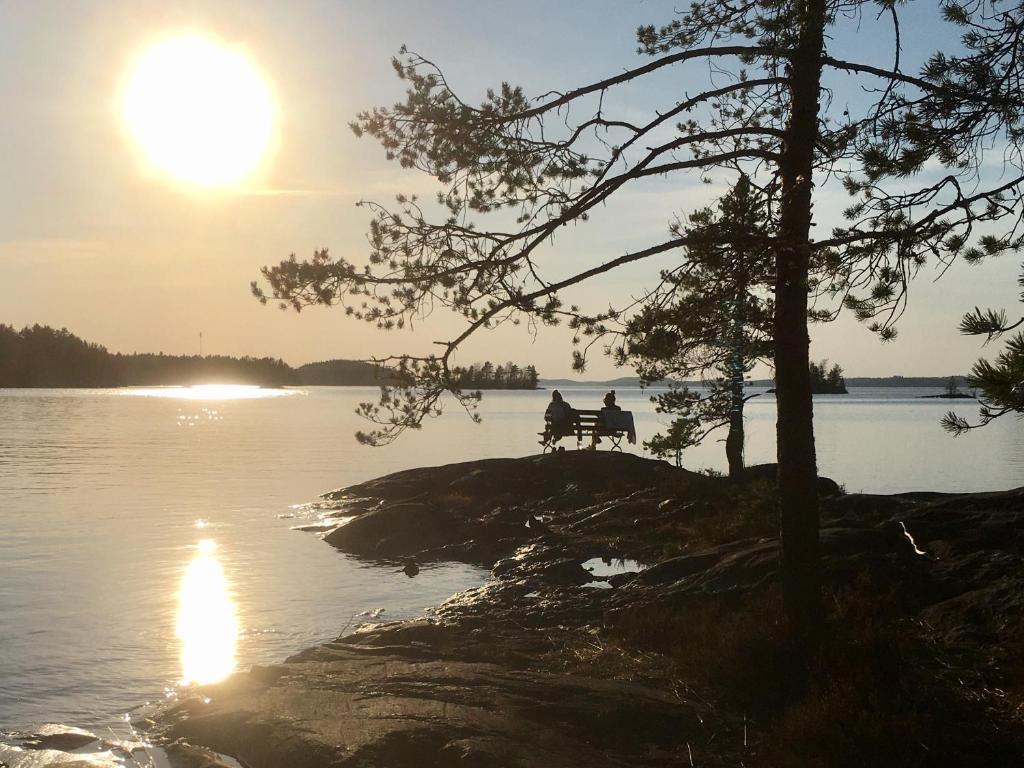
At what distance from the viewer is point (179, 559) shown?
19.3 metres

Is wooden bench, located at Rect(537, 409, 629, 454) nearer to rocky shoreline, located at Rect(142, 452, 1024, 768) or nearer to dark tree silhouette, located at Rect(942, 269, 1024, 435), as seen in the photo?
rocky shoreline, located at Rect(142, 452, 1024, 768)

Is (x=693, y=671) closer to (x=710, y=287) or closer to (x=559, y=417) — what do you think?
(x=710, y=287)

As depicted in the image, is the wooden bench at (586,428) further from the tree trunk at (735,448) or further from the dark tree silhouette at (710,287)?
the dark tree silhouette at (710,287)

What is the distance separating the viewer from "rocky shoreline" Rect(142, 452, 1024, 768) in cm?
750

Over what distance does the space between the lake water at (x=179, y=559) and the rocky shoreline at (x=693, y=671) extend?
172cm

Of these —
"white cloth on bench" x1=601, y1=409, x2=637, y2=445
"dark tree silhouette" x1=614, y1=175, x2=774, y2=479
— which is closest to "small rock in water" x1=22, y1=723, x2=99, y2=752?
"dark tree silhouette" x1=614, y1=175, x2=774, y2=479

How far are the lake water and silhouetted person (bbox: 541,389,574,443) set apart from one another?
8711 mm

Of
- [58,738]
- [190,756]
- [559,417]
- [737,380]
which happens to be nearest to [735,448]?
[737,380]

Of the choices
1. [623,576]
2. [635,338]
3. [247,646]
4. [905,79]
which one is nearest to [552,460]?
[623,576]

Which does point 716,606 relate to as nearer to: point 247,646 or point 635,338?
point 635,338

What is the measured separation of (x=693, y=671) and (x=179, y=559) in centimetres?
1349

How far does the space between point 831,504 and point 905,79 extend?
7.69 metres

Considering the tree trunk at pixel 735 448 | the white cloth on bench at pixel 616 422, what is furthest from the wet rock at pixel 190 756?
the white cloth on bench at pixel 616 422

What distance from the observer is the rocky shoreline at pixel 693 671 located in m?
7.50
